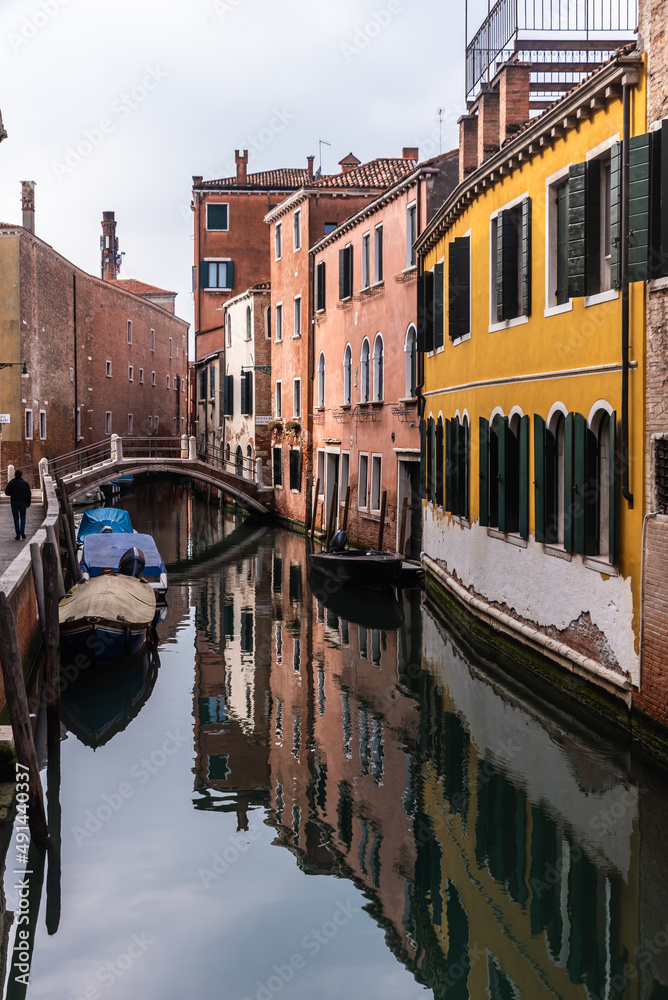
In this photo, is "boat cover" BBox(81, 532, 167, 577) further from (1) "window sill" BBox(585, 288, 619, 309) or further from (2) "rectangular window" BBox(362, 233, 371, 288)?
(1) "window sill" BBox(585, 288, 619, 309)

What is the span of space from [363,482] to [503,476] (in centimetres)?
977

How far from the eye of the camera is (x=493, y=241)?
464 inches

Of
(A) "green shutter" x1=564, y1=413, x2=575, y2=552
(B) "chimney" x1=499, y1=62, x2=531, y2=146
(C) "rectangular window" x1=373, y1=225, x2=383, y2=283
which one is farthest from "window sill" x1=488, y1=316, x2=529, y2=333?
(C) "rectangular window" x1=373, y1=225, x2=383, y2=283

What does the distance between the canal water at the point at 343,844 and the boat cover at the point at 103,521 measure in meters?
6.41

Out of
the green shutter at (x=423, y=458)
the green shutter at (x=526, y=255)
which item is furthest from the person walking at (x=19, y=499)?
the green shutter at (x=526, y=255)

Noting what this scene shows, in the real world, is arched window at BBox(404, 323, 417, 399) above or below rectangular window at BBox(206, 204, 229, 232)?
below

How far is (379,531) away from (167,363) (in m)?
32.3

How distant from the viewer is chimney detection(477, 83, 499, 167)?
12.7m

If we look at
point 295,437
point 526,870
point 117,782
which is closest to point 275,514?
point 295,437

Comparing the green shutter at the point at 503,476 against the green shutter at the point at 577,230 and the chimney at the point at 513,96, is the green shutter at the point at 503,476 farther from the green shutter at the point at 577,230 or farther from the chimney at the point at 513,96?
the chimney at the point at 513,96

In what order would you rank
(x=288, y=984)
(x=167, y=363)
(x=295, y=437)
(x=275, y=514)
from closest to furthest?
(x=288, y=984), (x=295, y=437), (x=275, y=514), (x=167, y=363)

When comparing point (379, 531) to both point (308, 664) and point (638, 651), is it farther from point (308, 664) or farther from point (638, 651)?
point (638, 651)

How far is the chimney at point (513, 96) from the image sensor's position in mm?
11859

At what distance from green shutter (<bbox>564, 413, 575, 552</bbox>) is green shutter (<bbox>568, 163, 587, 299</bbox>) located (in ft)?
3.72
